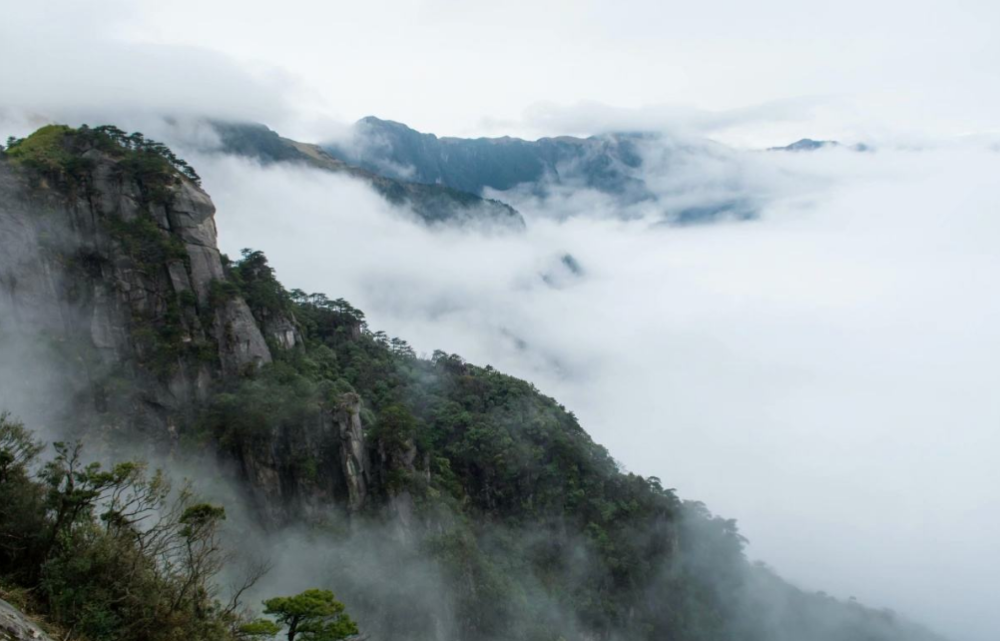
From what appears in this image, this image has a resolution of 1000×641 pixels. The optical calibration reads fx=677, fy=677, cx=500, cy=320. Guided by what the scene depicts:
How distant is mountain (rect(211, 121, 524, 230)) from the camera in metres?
125

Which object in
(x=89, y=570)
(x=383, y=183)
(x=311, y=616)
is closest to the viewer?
(x=89, y=570)

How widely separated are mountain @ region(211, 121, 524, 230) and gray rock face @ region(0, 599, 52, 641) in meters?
118

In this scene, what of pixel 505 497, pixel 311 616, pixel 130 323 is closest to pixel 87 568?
pixel 311 616

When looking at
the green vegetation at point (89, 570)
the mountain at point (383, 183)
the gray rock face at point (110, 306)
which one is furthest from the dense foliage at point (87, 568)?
the mountain at point (383, 183)

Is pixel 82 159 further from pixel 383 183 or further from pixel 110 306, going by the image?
pixel 383 183

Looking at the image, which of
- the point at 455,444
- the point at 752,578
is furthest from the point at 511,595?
the point at 752,578

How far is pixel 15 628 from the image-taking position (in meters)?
11.7

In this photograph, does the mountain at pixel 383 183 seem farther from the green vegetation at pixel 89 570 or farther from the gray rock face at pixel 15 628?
the gray rock face at pixel 15 628

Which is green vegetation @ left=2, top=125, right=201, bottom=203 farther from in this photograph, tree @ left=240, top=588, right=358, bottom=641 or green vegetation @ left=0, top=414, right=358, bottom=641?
tree @ left=240, top=588, right=358, bottom=641

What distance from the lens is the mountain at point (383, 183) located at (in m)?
125

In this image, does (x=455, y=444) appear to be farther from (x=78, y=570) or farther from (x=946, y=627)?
(x=946, y=627)

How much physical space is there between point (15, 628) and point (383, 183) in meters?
152

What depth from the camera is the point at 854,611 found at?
71562 mm

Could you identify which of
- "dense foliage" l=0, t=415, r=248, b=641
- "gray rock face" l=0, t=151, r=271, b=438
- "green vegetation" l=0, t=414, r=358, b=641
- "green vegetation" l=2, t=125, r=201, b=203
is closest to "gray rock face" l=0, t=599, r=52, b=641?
"green vegetation" l=0, t=414, r=358, b=641
